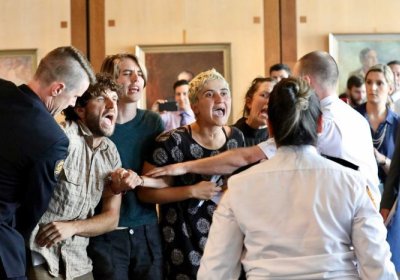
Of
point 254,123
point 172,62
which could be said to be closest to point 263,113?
point 254,123

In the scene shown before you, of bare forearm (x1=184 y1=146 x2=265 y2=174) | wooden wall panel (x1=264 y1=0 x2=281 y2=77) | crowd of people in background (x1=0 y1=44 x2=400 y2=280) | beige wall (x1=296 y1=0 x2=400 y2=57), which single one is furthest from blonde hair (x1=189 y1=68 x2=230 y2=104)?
beige wall (x1=296 y1=0 x2=400 y2=57)

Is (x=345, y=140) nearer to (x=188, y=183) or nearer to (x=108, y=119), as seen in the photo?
(x=188, y=183)

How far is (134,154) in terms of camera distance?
368 centimetres

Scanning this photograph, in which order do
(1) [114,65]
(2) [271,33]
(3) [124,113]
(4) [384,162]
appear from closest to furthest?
(3) [124,113] < (1) [114,65] < (4) [384,162] < (2) [271,33]

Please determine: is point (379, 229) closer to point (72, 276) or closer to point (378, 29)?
point (72, 276)

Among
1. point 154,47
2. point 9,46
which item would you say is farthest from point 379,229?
point 9,46

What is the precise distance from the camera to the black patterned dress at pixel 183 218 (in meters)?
3.57

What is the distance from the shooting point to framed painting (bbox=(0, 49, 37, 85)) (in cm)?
830

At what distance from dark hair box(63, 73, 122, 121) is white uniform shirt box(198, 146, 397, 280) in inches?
51.1

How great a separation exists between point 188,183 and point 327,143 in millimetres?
812

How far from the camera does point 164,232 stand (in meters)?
3.64

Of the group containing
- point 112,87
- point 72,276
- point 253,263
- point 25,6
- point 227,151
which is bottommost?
point 72,276

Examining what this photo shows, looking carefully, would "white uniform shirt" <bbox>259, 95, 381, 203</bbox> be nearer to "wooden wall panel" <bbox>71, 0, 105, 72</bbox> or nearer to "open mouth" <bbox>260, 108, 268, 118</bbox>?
"open mouth" <bbox>260, 108, 268, 118</bbox>

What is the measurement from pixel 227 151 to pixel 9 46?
221 inches
